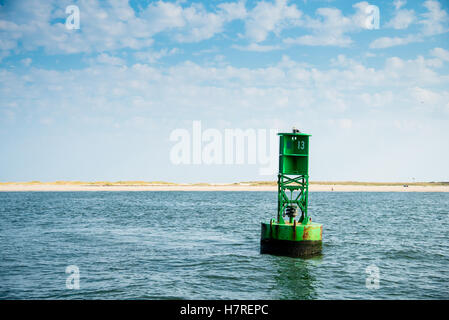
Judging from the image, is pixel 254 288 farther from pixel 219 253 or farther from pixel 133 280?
pixel 219 253

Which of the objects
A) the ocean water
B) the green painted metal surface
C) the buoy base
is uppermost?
the green painted metal surface

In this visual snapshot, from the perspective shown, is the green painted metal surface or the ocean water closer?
the ocean water

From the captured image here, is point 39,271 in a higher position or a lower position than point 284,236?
lower

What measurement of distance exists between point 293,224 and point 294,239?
0.79 meters

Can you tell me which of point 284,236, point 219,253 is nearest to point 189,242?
point 219,253

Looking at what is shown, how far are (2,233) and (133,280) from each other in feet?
67.9

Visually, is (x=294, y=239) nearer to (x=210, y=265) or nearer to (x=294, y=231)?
(x=294, y=231)

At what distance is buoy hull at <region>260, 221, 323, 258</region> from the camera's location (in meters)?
21.9

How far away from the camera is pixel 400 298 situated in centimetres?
1573

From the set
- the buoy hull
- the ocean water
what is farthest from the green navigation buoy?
the ocean water

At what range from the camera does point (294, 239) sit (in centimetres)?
2186

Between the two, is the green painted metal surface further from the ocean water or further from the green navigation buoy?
the ocean water

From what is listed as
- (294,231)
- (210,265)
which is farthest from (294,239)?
(210,265)
